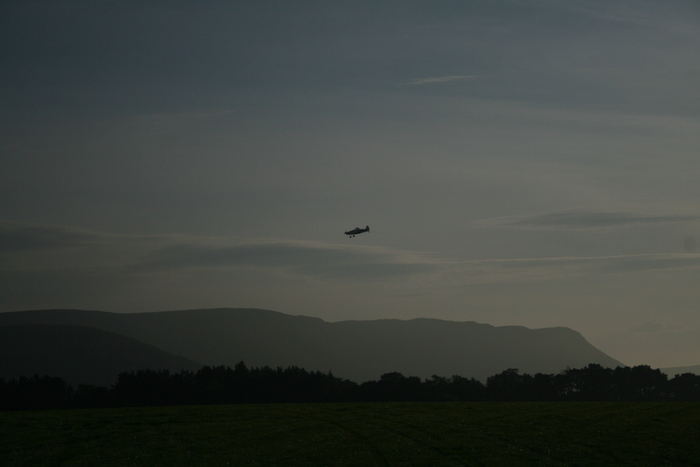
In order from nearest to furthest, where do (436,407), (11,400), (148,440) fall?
(148,440) < (436,407) < (11,400)

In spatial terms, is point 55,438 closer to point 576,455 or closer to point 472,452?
point 472,452

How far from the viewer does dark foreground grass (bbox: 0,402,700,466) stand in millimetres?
42781

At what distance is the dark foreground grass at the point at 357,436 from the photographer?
4278 centimetres

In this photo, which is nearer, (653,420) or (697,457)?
(697,457)

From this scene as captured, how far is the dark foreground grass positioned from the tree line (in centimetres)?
4995

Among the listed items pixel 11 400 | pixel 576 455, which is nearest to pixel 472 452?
pixel 576 455

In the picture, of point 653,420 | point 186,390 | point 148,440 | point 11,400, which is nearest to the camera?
point 148,440

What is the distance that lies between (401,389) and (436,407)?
56309 millimetres

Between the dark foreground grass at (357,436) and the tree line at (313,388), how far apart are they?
50.0 metres

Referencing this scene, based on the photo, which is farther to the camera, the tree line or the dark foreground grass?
the tree line

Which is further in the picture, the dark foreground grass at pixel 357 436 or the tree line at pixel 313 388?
the tree line at pixel 313 388

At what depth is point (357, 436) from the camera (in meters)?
50.3

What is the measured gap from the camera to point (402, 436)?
50094mm

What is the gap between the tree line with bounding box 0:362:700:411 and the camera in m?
114
